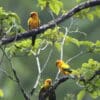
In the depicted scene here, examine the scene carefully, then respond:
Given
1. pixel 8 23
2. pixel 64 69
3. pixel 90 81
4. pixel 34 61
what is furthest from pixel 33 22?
pixel 34 61

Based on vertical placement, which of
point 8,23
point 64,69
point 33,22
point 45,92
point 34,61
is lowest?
point 34,61

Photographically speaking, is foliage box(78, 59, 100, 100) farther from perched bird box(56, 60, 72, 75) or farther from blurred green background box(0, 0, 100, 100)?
blurred green background box(0, 0, 100, 100)

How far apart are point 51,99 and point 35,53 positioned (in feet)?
Answer: 3.63

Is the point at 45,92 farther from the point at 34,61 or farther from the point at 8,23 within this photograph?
the point at 34,61

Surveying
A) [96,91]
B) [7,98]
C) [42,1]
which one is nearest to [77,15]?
[42,1]

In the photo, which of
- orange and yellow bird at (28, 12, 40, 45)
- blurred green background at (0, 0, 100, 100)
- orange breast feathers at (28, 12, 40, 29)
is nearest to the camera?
orange and yellow bird at (28, 12, 40, 45)

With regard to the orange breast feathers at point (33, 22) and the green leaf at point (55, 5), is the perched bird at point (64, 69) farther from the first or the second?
the green leaf at point (55, 5)

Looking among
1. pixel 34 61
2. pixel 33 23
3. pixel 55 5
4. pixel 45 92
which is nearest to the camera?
pixel 45 92

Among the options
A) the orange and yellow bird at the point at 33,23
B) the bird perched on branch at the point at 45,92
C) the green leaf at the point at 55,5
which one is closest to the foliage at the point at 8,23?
the green leaf at the point at 55,5

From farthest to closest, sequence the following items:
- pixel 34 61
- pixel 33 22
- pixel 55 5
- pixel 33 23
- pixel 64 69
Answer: pixel 34 61, pixel 33 22, pixel 33 23, pixel 64 69, pixel 55 5

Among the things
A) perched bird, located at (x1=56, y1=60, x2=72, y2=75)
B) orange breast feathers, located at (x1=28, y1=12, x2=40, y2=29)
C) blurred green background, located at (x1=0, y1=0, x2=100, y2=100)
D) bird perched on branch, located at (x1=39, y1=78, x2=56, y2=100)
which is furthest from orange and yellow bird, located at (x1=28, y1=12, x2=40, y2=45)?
blurred green background, located at (x1=0, y1=0, x2=100, y2=100)

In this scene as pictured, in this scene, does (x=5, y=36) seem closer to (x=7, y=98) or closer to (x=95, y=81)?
(x=95, y=81)

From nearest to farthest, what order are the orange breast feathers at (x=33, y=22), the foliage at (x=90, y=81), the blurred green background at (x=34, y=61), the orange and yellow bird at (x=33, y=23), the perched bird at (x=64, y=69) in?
the foliage at (x=90, y=81) → the perched bird at (x=64, y=69) → the orange and yellow bird at (x=33, y=23) → the orange breast feathers at (x=33, y=22) → the blurred green background at (x=34, y=61)

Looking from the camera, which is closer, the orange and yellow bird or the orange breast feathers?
the orange and yellow bird
